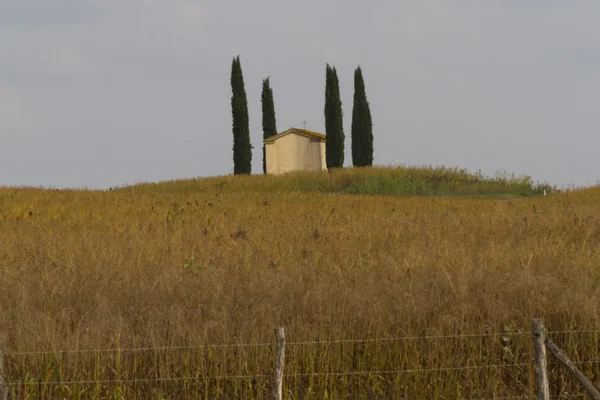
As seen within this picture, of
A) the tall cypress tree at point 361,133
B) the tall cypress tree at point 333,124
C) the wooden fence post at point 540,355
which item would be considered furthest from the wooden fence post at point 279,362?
the tall cypress tree at point 361,133

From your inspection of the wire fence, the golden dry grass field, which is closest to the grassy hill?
the golden dry grass field

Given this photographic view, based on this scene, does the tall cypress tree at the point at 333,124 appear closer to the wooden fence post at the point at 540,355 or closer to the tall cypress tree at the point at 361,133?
the tall cypress tree at the point at 361,133

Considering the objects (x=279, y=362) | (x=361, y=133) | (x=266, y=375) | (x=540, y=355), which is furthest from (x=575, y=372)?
(x=361, y=133)

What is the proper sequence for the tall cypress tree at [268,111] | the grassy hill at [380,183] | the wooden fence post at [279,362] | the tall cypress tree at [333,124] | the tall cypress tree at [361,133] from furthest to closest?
the tall cypress tree at [268,111]
the tall cypress tree at [361,133]
the tall cypress tree at [333,124]
the grassy hill at [380,183]
the wooden fence post at [279,362]

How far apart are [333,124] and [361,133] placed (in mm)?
2063

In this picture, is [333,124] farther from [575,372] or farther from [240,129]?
[575,372]

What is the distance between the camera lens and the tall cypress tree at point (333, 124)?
40.2m

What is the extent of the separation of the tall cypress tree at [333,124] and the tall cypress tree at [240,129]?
4.97 metres

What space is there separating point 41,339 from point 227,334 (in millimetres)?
1740

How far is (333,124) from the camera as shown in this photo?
132 ft

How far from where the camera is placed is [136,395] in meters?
6.15

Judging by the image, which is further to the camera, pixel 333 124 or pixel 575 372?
pixel 333 124

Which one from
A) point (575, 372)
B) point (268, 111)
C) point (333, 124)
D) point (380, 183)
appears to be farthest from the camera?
point (268, 111)

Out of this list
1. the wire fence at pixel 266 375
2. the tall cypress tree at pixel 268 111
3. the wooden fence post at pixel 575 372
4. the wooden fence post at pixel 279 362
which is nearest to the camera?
the wooden fence post at pixel 575 372
